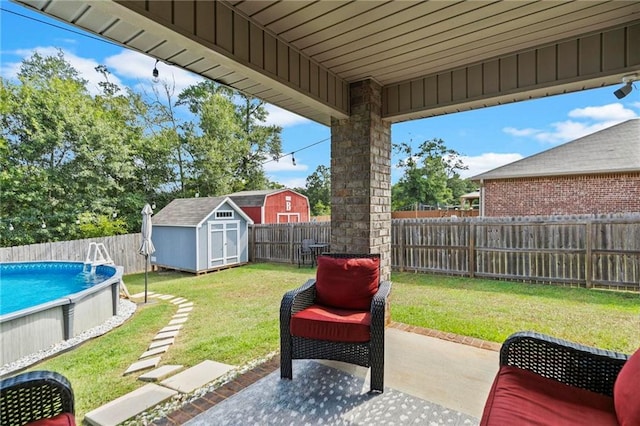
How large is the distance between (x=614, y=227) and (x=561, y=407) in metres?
5.91

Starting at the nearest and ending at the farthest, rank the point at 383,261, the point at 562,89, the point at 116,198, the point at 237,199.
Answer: the point at 562,89
the point at 383,261
the point at 116,198
the point at 237,199

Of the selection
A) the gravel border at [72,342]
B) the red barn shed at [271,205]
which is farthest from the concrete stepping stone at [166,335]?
the red barn shed at [271,205]

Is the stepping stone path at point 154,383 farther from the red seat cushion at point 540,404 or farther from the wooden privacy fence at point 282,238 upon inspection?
the wooden privacy fence at point 282,238

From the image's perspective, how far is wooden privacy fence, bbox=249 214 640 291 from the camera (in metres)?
5.50

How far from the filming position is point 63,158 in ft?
35.9

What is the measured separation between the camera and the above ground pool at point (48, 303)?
377 cm

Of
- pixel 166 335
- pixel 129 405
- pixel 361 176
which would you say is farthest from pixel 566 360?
pixel 166 335

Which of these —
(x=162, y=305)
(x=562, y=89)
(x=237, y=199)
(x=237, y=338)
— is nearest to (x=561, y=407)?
Answer: (x=562, y=89)

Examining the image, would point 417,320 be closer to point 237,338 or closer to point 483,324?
point 483,324

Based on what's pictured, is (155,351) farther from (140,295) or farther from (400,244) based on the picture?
(400,244)

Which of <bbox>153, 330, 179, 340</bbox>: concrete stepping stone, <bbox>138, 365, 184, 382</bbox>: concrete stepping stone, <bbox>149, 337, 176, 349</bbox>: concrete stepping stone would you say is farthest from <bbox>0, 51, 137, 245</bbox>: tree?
<bbox>138, 365, 184, 382</bbox>: concrete stepping stone

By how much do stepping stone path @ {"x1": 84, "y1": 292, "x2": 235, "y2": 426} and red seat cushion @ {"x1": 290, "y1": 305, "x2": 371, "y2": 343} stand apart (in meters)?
0.93

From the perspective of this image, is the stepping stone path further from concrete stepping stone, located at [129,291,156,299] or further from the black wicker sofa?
concrete stepping stone, located at [129,291,156,299]

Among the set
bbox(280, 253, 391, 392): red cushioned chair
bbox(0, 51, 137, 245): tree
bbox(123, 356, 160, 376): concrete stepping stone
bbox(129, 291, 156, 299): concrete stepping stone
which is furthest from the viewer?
bbox(0, 51, 137, 245): tree
